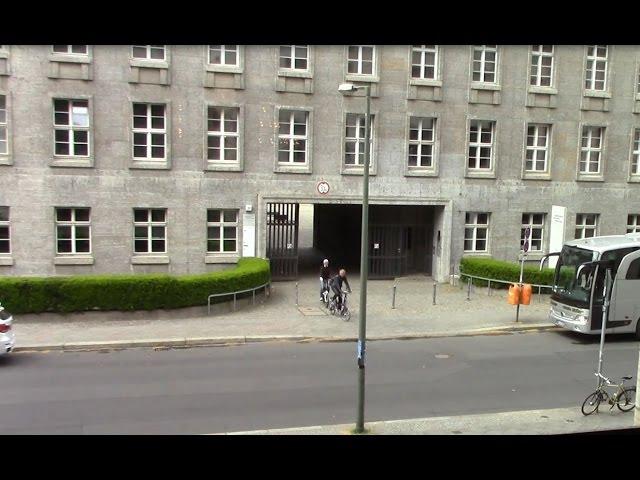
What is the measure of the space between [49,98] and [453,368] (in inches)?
712

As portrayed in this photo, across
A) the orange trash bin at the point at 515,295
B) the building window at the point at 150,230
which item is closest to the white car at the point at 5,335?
the building window at the point at 150,230

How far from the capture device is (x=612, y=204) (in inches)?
1206

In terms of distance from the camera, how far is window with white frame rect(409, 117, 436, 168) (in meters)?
27.9

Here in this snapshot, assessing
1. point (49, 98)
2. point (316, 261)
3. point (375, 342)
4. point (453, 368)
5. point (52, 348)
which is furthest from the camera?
point (316, 261)

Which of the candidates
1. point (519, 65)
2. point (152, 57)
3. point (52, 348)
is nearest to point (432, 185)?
point (519, 65)

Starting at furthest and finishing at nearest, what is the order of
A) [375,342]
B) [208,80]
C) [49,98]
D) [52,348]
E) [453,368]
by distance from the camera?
1. [208,80]
2. [49,98]
3. [375,342]
4. [52,348]
5. [453,368]

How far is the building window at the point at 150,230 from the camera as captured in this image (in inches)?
992

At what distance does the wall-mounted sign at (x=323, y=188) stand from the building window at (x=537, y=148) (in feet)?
32.9

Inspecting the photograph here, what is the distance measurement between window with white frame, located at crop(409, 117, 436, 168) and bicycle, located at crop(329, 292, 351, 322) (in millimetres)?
9106

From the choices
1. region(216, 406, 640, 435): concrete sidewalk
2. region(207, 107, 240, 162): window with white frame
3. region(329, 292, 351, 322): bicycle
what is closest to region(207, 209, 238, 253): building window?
region(207, 107, 240, 162): window with white frame

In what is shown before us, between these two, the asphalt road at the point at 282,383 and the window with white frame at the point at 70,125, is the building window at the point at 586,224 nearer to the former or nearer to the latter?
the asphalt road at the point at 282,383

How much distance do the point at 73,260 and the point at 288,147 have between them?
9842 mm

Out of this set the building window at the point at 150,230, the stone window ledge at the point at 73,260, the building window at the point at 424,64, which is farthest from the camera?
the building window at the point at 424,64

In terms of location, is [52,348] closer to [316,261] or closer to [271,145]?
[271,145]
